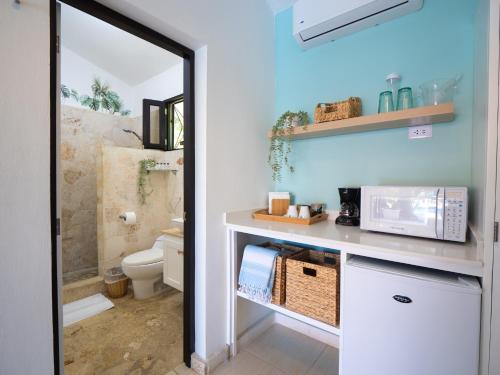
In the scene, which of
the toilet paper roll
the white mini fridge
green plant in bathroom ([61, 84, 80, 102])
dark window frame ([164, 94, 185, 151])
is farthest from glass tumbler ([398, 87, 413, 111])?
green plant in bathroom ([61, 84, 80, 102])

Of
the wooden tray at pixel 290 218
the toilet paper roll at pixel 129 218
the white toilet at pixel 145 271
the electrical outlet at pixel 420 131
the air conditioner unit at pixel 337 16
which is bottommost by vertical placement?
the white toilet at pixel 145 271

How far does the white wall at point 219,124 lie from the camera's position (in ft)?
4.37

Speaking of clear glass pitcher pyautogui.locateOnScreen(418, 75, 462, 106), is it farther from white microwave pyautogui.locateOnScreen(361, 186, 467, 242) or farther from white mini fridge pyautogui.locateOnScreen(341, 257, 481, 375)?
white mini fridge pyautogui.locateOnScreen(341, 257, 481, 375)

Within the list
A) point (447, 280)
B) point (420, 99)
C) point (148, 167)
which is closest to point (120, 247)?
point (148, 167)

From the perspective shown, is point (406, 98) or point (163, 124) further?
point (163, 124)

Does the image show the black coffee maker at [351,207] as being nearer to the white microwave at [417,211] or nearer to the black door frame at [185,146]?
the white microwave at [417,211]

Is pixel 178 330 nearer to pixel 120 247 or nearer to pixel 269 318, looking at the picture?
pixel 269 318

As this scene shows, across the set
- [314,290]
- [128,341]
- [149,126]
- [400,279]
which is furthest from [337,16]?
[128,341]

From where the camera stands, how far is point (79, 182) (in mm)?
2848

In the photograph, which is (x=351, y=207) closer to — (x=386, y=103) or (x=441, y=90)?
(x=386, y=103)

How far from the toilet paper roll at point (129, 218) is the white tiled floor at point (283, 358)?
1.63 meters

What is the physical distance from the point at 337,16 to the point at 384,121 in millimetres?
774

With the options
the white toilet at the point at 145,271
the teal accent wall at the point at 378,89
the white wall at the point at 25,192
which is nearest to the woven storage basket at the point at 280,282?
the teal accent wall at the point at 378,89

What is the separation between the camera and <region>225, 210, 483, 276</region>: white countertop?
33.0 inches
